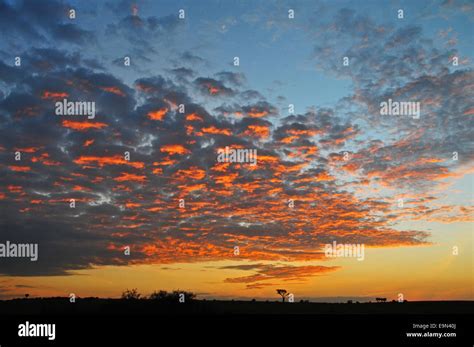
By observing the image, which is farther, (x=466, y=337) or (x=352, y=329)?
(x=352, y=329)

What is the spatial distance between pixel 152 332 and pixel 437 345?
1951cm

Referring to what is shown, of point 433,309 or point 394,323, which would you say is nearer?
point 394,323

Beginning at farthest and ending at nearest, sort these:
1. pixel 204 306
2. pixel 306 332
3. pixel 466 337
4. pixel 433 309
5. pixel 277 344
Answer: pixel 433 309, pixel 204 306, pixel 306 332, pixel 466 337, pixel 277 344

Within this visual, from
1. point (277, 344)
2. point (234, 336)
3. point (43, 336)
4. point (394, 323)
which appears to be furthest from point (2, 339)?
point (394, 323)

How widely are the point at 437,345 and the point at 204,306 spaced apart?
51.5m

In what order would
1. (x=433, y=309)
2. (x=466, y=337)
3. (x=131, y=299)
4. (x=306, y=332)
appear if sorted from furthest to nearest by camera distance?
1. (x=433, y=309)
2. (x=131, y=299)
3. (x=306, y=332)
4. (x=466, y=337)

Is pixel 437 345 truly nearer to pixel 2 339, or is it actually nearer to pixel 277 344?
pixel 277 344

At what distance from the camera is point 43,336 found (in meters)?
32.1

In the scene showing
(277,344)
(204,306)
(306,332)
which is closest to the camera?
(277,344)

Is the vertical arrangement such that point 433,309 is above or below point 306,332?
below

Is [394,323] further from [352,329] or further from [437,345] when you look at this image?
[437,345]

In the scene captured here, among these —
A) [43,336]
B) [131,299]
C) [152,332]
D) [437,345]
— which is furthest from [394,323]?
[131,299]

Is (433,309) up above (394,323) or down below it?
below

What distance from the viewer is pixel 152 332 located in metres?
36.3
